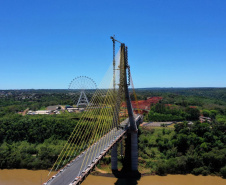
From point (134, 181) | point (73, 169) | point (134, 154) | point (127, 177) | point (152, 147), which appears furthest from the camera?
point (152, 147)

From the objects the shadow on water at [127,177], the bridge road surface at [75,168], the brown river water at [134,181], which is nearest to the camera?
the bridge road surface at [75,168]

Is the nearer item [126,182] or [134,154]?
[126,182]

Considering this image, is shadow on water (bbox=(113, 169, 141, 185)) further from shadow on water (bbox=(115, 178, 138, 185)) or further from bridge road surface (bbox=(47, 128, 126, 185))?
bridge road surface (bbox=(47, 128, 126, 185))

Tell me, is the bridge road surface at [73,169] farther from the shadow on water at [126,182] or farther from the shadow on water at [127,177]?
the shadow on water at [127,177]

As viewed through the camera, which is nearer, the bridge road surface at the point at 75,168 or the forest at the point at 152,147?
the bridge road surface at the point at 75,168

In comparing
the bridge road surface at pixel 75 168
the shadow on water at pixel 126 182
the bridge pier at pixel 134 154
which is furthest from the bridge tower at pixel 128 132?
the bridge road surface at pixel 75 168

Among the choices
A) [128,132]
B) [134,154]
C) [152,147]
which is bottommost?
[152,147]

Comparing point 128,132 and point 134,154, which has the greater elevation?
point 128,132

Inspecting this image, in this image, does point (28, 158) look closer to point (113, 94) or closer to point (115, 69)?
point (113, 94)

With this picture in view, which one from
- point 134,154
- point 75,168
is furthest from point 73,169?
Answer: point 134,154

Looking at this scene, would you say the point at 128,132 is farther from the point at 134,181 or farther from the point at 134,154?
the point at 134,181

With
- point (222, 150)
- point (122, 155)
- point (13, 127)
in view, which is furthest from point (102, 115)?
point (13, 127)

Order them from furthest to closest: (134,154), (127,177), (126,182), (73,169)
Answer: (134,154) < (127,177) < (126,182) < (73,169)

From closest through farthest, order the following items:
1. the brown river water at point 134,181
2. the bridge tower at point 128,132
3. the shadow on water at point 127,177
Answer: the brown river water at point 134,181 < the shadow on water at point 127,177 < the bridge tower at point 128,132
